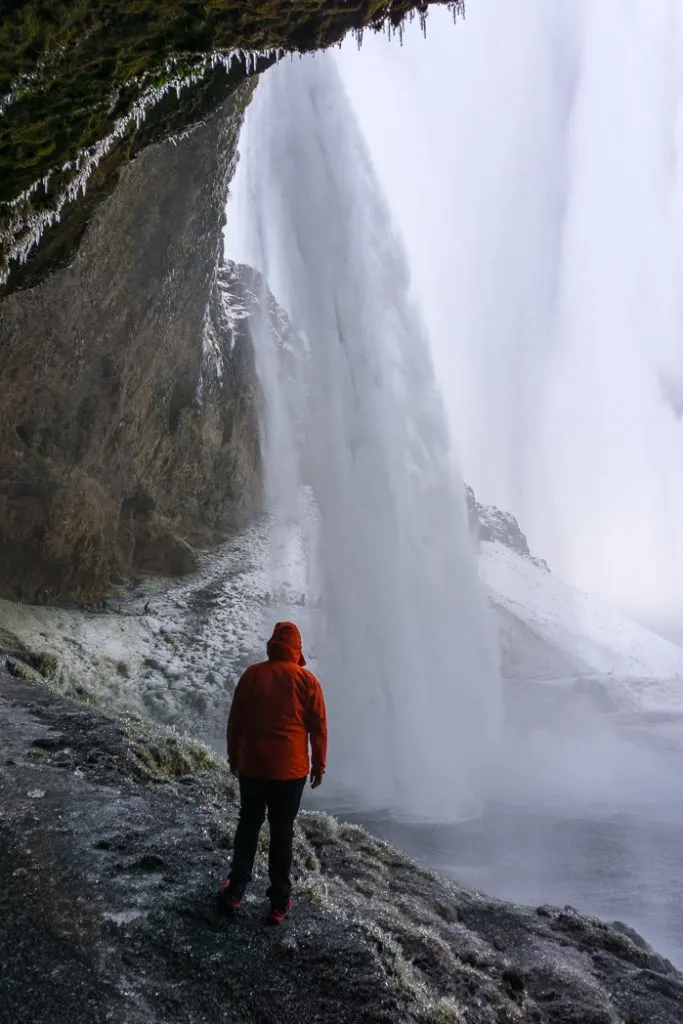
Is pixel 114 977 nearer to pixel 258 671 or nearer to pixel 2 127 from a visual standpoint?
pixel 258 671

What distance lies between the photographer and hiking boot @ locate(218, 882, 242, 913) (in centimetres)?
455

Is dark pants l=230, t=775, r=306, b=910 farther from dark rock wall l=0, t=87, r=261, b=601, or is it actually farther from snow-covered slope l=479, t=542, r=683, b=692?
snow-covered slope l=479, t=542, r=683, b=692

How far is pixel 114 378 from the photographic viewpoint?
93.1 feet

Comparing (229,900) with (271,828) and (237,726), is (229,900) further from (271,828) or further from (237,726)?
(237,726)

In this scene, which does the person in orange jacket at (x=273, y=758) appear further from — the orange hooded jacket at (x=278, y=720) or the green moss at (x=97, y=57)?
the green moss at (x=97, y=57)

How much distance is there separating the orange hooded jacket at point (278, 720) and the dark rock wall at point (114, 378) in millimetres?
21110

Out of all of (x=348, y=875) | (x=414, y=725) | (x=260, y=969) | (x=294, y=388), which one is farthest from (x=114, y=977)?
(x=294, y=388)

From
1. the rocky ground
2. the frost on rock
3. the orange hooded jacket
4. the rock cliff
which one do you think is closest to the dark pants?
the orange hooded jacket

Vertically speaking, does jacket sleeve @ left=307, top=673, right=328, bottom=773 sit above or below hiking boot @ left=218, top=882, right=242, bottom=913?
above

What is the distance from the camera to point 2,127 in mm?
6676

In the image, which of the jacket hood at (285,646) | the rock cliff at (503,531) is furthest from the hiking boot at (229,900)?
the rock cliff at (503,531)

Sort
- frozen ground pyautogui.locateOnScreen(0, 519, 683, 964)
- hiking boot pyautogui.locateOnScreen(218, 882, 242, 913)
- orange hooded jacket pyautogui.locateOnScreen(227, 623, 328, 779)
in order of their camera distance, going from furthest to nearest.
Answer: frozen ground pyautogui.locateOnScreen(0, 519, 683, 964)
hiking boot pyautogui.locateOnScreen(218, 882, 242, 913)
orange hooded jacket pyautogui.locateOnScreen(227, 623, 328, 779)

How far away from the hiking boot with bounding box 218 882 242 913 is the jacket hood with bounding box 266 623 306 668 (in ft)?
5.19

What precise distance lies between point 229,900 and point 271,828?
1.99ft
